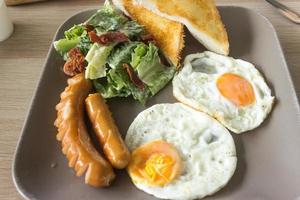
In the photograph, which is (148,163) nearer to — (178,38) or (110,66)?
(110,66)

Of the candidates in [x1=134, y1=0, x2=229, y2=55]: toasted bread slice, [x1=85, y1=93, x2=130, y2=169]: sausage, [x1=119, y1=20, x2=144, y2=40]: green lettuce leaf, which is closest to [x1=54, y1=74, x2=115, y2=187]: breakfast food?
[x1=85, y1=93, x2=130, y2=169]: sausage

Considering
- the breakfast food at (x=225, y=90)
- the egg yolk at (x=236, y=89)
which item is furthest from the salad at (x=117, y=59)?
the egg yolk at (x=236, y=89)

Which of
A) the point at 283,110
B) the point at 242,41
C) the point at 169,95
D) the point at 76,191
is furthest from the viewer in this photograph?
the point at 242,41

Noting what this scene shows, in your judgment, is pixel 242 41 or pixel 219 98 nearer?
pixel 219 98

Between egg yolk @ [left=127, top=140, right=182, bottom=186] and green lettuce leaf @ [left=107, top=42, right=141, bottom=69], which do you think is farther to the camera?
green lettuce leaf @ [left=107, top=42, right=141, bottom=69]

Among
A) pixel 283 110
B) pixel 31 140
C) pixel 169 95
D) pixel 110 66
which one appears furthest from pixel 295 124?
pixel 31 140

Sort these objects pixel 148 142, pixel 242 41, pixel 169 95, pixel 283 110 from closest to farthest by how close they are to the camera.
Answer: pixel 148 142 < pixel 283 110 < pixel 169 95 < pixel 242 41

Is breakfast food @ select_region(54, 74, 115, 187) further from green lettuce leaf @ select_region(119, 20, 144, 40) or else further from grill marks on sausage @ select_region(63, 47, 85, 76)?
green lettuce leaf @ select_region(119, 20, 144, 40)

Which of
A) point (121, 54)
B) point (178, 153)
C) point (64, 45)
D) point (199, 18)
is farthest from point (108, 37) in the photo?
point (178, 153)
